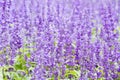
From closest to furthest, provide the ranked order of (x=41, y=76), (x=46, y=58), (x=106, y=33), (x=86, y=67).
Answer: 1. (x=41, y=76)
2. (x=46, y=58)
3. (x=86, y=67)
4. (x=106, y=33)

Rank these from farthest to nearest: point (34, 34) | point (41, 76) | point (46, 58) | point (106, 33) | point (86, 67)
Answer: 1. point (106, 33)
2. point (34, 34)
3. point (86, 67)
4. point (46, 58)
5. point (41, 76)

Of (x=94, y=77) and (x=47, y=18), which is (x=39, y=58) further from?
(x=47, y=18)

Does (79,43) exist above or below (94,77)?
above

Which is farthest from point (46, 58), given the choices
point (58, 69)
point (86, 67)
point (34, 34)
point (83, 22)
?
point (83, 22)

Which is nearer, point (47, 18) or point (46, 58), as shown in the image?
point (46, 58)

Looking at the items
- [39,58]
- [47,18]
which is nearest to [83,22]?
[47,18]

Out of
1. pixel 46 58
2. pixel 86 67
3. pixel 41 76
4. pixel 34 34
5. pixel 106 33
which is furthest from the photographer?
pixel 106 33

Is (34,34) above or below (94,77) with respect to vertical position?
above

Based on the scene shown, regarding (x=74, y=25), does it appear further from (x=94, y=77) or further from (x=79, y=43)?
(x=94, y=77)

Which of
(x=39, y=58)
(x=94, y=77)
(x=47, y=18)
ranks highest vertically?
(x=47, y=18)
